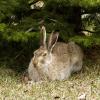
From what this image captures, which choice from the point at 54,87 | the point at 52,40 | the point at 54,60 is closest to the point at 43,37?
the point at 52,40

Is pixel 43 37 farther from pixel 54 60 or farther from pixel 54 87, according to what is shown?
pixel 54 87

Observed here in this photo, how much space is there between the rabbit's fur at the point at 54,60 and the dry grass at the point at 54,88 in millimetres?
176

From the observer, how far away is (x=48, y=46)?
6098 mm

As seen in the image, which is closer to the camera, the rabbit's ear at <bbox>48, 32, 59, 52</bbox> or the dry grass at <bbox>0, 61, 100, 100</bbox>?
the dry grass at <bbox>0, 61, 100, 100</bbox>

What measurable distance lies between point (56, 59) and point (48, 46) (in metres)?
0.29

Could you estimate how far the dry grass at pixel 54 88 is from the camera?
502cm

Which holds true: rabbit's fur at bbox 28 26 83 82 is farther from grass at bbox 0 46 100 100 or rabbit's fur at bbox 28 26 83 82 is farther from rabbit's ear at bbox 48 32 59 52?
grass at bbox 0 46 100 100

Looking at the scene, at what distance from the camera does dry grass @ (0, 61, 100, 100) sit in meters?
5.02

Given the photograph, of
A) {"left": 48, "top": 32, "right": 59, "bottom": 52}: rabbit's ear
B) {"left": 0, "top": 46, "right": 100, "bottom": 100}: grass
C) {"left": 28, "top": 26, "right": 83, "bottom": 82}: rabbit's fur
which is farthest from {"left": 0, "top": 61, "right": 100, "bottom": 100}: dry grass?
{"left": 48, "top": 32, "right": 59, "bottom": 52}: rabbit's ear

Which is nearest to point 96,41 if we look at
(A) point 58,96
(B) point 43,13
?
(B) point 43,13

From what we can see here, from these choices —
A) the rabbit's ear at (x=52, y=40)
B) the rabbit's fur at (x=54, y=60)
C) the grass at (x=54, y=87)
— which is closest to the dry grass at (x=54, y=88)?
the grass at (x=54, y=87)

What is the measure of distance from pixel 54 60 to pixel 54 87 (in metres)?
0.79

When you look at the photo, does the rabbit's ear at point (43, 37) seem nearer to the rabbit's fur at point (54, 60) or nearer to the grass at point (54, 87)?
the rabbit's fur at point (54, 60)

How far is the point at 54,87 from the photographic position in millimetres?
5512
